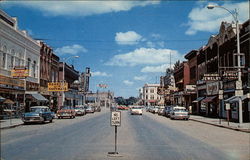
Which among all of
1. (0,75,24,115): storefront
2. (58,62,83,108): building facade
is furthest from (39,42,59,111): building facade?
(0,75,24,115): storefront

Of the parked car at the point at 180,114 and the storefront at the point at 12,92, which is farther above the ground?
the storefront at the point at 12,92

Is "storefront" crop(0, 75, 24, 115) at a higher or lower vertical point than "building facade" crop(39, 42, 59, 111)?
lower

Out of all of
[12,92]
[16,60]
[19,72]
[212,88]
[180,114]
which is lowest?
[180,114]

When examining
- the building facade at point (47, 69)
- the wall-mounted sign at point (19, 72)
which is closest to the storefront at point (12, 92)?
the wall-mounted sign at point (19, 72)

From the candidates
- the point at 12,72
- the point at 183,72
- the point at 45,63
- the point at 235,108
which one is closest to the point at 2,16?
the point at 12,72

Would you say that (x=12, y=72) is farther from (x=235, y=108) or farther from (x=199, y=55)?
(x=199, y=55)

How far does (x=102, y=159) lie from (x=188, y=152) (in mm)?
3483

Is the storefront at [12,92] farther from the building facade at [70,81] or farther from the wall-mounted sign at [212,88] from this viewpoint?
the building facade at [70,81]

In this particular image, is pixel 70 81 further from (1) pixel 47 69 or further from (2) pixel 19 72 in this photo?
(2) pixel 19 72

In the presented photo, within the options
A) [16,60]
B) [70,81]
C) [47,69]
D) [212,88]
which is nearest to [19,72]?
[16,60]

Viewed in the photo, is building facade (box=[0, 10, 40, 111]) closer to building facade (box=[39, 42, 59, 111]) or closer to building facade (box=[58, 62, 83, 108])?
building facade (box=[39, 42, 59, 111])

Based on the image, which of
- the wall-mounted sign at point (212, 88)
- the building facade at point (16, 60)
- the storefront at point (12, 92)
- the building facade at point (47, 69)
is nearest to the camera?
the storefront at point (12, 92)

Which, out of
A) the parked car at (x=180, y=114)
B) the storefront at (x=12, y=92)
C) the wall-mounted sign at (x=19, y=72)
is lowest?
the parked car at (x=180, y=114)

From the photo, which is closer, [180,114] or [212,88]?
[180,114]
